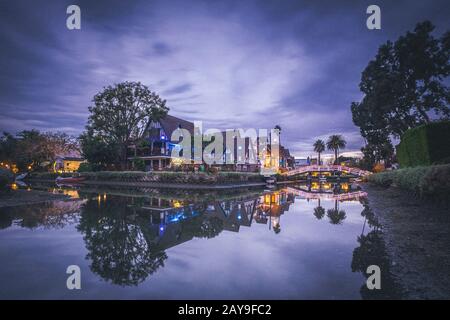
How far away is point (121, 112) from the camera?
1499 inches

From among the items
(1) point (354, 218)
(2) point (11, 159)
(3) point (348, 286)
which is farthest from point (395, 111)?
(2) point (11, 159)

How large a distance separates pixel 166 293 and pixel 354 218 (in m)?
8.74

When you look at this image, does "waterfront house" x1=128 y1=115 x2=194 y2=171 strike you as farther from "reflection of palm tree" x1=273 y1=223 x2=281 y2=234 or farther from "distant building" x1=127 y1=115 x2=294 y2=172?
"reflection of palm tree" x1=273 y1=223 x2=281 y2=234

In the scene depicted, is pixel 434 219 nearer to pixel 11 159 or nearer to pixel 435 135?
pixel 435 135

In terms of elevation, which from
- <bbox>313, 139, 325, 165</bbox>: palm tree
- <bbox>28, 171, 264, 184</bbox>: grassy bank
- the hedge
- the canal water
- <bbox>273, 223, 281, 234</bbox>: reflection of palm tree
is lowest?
<bbox>273, 223, 281, 234</bbox>: reflection of palm tree

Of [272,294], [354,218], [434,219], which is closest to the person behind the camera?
[272,294]

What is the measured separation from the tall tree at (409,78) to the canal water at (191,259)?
79.8 feet

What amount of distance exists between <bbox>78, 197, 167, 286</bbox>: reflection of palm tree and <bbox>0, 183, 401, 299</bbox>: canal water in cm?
2

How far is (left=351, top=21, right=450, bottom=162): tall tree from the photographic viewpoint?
2514 cm

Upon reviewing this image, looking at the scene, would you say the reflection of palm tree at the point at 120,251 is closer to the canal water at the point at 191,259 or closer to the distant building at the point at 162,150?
the canal water at the point at 191,259

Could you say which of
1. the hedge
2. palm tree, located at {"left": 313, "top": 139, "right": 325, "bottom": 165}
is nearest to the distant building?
the hedge

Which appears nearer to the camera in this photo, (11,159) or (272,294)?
(272,294)

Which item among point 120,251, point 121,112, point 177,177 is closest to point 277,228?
point 120,251
